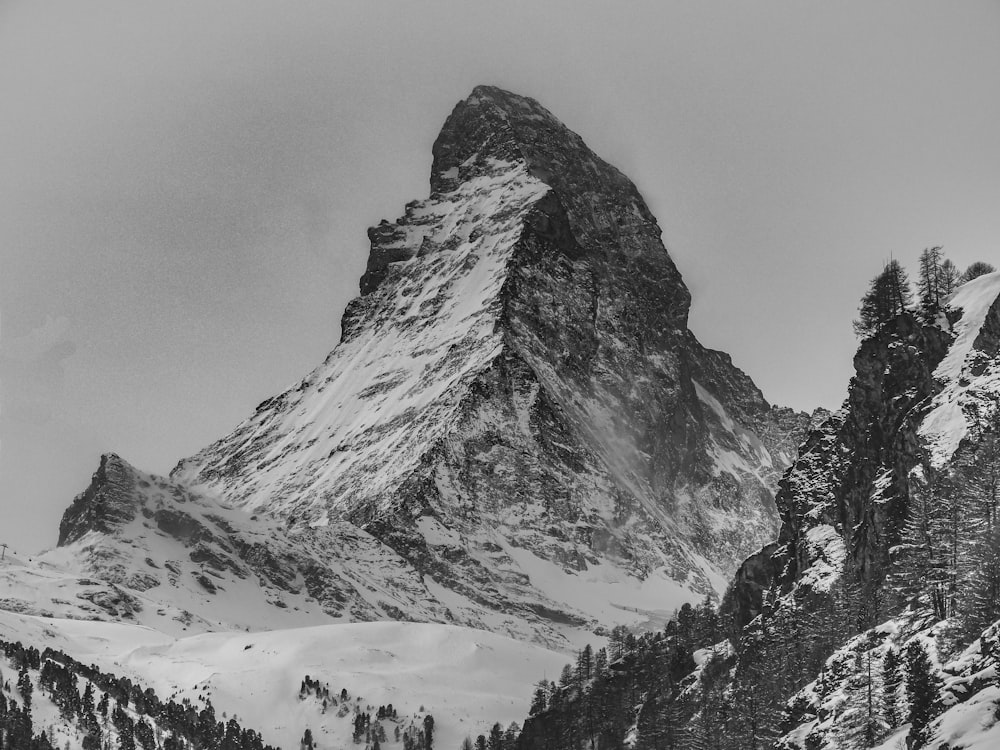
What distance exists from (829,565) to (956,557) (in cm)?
4196

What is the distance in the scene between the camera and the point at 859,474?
15350cm

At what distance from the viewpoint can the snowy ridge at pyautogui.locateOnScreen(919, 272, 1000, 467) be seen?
130250 millimetres

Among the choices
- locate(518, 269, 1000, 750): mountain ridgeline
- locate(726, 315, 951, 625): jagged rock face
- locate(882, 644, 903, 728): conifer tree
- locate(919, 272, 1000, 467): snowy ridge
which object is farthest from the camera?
locate(726, 315, 951, 625): jagged rock face

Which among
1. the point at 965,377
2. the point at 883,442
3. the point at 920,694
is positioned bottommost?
the point at 920,694

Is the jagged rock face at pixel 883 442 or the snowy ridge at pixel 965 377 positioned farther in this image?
the jagged rock face at pixel 883 442

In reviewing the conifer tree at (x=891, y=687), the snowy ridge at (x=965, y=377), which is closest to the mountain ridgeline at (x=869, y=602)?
the conifer tree at (x=891, y=687)

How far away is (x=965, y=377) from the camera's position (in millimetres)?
138125

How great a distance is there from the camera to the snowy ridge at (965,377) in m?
130

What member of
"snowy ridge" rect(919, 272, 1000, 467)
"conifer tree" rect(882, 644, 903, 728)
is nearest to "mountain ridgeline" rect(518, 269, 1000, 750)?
"conifer tree" rect(882, 644, 903, 728)

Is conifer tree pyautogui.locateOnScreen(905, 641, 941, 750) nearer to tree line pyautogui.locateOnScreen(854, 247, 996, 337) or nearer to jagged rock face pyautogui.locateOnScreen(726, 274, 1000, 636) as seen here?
jagged rock face pyautogui.locateOnScreen(726, 274, 1000, 636)

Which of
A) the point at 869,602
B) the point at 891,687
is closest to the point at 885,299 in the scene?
the point at 869,602

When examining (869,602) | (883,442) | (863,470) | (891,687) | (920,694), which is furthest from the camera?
(863,470)

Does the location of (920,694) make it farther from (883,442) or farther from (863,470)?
(883,442)

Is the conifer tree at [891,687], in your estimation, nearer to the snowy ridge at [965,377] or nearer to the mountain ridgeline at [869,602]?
the mountain ridgeline at [869,602]
